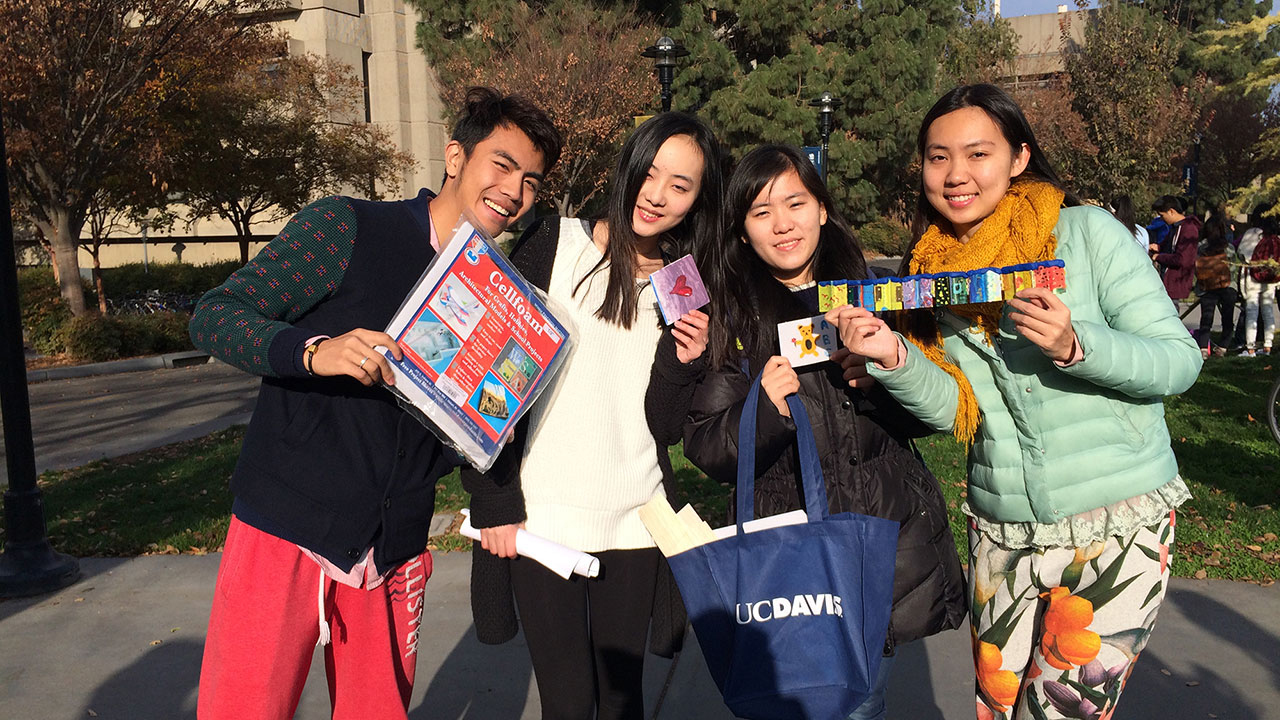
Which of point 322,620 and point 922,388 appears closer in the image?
point 922,388

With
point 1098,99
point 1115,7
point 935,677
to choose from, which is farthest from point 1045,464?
point 1115,7

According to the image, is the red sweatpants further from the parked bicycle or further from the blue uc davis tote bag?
the parked bicycle

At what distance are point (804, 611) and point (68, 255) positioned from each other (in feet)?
62.3

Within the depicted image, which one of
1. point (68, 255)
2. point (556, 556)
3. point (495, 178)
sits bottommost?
point (556, 556)

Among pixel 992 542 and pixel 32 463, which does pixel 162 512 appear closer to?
pixel 32 463

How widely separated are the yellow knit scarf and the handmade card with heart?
581 millimetres

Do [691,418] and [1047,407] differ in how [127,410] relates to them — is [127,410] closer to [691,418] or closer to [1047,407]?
[691,418]

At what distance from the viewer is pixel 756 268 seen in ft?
8.72

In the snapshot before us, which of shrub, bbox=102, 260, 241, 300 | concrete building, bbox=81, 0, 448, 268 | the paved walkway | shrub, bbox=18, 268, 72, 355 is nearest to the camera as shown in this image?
the paved walkway

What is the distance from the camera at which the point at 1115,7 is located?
3466cm

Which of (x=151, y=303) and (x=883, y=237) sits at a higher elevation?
(x=883, y=237)

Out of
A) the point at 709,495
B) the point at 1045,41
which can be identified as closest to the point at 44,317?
the point at 709,495

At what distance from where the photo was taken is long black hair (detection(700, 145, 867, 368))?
2.55 meters

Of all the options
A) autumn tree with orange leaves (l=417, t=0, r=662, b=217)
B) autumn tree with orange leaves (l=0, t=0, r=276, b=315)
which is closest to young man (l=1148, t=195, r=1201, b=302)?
autumn tree with orange leaves (l=417, t=0, r=662, b=217)
